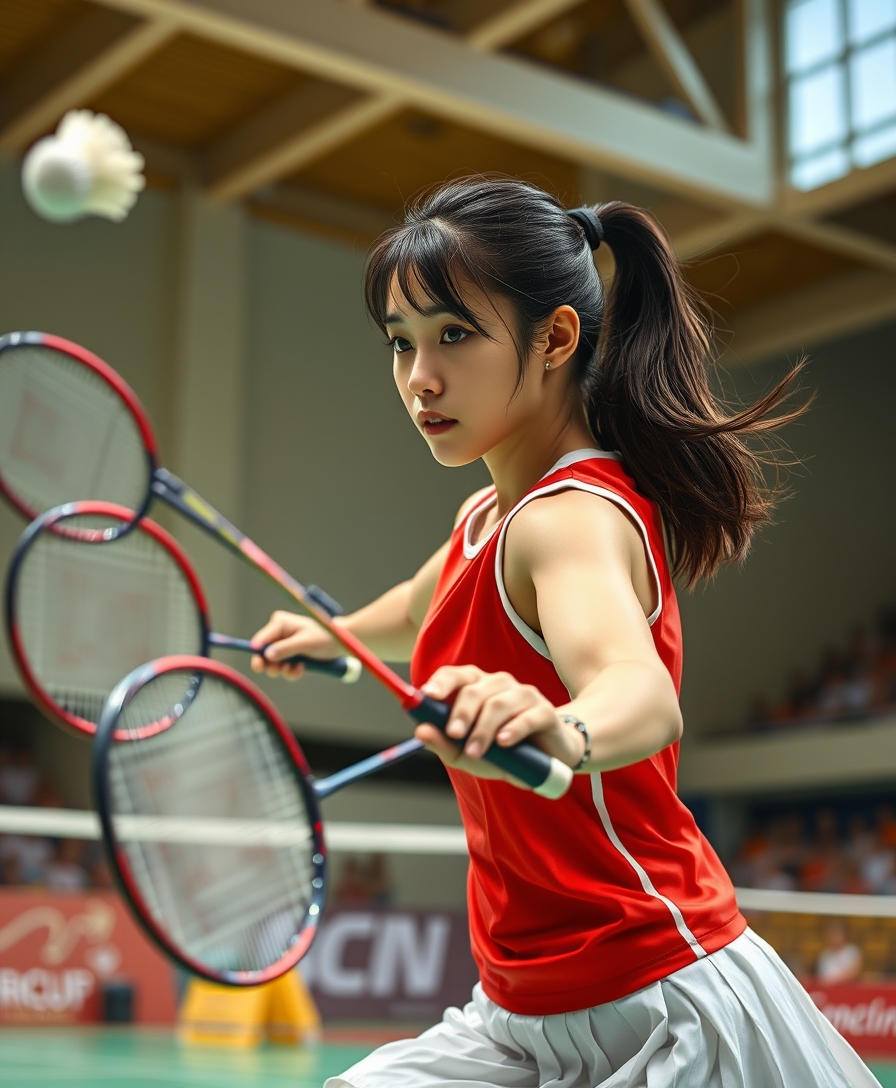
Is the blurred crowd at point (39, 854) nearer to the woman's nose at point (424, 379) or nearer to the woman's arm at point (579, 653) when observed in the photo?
the woman's nose at point (424, 379)

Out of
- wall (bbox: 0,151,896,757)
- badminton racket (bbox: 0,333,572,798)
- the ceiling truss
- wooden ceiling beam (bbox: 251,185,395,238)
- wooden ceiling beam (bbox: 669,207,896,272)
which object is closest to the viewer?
badminton racket (bbox: 0,333,572,798)

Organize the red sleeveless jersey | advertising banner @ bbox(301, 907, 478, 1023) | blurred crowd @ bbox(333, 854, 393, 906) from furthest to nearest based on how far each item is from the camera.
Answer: blurred crowd @ bbox(333, 854, 393, 906) → advertising banner @ bbox(301, 907, 478, 1023) → the red sleeveless jersey

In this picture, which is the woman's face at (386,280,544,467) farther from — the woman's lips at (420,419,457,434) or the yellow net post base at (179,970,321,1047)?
the yellow net post base at (179,970,321,1047)

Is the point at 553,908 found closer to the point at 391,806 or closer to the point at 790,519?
the point at 391,806

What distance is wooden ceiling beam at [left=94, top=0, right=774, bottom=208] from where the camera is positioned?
10.2 meters

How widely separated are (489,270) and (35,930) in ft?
21.8

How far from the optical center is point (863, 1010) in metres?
7.64

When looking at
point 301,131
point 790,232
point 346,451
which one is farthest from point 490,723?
point 346,451

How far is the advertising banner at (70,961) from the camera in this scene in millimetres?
7547

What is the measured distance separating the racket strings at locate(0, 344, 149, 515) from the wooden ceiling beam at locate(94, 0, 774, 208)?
8.05 metres

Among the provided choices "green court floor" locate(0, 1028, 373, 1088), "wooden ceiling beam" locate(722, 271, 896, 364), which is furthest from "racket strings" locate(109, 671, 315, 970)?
"wooden ceiling beam" locate(722, 271, 896, 364)

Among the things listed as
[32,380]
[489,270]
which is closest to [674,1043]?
[489,270]

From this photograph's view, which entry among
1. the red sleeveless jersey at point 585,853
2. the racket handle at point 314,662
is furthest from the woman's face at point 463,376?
the racket handle at point 314,662

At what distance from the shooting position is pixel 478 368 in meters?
1.84
